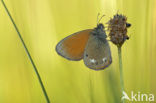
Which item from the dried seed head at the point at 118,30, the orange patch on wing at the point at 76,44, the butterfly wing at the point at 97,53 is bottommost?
the butterfly wing at the point at 97,53

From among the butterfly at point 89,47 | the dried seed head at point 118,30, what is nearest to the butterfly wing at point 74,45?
the butterfly at point 89,47

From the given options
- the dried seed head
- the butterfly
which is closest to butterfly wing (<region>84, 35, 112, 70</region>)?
the butterfly

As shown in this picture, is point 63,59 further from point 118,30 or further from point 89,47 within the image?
point 118,30

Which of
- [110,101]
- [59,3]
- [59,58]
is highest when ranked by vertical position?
[59,3]

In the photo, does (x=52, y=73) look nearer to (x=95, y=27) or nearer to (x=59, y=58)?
(x=59, y=58)

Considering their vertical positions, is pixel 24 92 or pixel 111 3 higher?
pixel 111 3

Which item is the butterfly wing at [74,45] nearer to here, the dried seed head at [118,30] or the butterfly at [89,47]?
the butterfly at [89,47]

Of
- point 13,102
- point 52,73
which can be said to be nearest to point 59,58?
point 52,73
